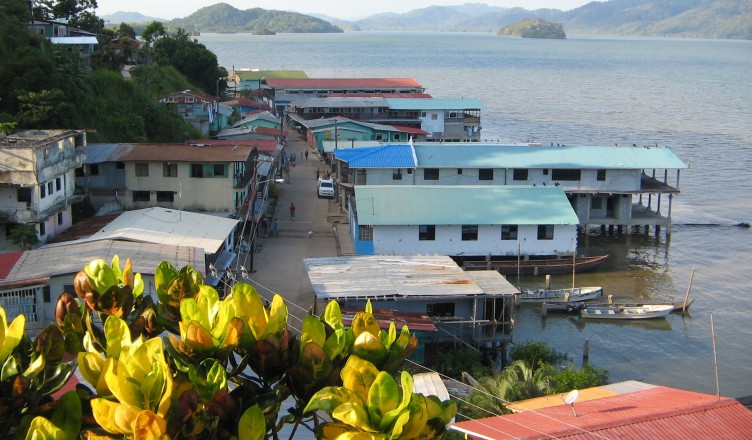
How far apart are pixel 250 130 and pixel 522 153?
762 inches

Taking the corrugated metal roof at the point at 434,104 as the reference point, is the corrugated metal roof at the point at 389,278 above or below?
below

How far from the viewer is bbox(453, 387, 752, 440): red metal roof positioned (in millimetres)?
14023

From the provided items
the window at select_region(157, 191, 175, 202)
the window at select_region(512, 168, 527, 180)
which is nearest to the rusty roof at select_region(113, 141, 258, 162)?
the window at select_region(157, 191, 175, 202)

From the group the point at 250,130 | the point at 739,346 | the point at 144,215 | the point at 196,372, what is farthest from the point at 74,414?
the point at 250,130

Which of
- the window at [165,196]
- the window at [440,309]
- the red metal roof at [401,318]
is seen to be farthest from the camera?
the window at [165,196]

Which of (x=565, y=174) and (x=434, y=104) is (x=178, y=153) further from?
(x=434, y=104)

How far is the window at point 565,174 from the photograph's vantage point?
1615 inches

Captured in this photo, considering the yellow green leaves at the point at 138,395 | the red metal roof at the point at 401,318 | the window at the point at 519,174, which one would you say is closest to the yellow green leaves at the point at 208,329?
the yellow green leaves at the point at 138,395

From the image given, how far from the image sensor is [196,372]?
4984 mm

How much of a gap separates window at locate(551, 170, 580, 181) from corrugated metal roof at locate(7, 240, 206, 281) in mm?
21151

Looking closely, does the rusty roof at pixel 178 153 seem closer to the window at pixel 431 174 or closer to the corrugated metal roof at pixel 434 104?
the window at pixel 431 174

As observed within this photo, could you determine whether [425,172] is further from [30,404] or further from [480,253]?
[30,404]

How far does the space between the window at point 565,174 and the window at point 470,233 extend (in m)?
8.67

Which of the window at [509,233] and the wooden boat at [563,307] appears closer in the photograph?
the wooden boat at [563,307]
